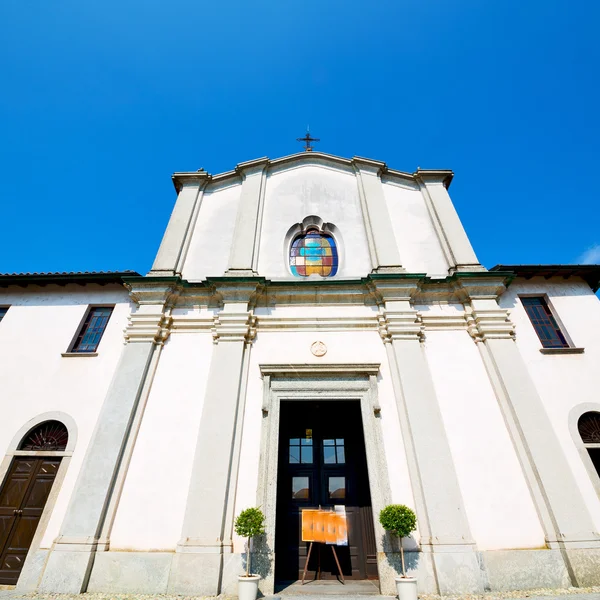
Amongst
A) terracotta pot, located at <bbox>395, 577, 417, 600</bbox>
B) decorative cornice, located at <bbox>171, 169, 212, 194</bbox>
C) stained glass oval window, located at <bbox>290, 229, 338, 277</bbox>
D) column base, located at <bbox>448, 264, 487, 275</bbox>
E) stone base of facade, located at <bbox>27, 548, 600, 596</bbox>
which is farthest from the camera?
decorative cornice, located at <bbox>171, 169, 212, 194</bbox>

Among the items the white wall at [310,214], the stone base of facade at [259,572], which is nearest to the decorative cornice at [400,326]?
the white wall at [310,214]

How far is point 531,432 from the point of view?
7844mm

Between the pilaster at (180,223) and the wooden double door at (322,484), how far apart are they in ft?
19.6

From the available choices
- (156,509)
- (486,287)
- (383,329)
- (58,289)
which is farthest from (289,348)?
(58,289)

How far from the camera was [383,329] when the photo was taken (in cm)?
945

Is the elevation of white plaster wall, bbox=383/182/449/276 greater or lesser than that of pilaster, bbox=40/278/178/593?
greater

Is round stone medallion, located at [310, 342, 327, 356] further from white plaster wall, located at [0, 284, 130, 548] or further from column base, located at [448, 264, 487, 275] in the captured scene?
white plaster wall, located at [0, 284, 130, 548]

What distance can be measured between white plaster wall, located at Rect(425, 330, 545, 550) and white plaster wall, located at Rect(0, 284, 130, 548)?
910 cm

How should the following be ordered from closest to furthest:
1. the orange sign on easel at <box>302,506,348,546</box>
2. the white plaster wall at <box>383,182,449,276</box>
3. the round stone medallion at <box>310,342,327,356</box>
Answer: the orange sign on easel at <box>302,506,348,546</box> < the round stone medallion at <box>310,342,327,356</box> < the white plaster wall at <box>383,182,449,276</box>

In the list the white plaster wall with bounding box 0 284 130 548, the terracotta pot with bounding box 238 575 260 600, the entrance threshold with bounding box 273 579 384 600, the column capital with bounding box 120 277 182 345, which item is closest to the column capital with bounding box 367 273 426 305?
the column capital with bounding box 120 277 182 345

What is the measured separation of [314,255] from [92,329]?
7.60m

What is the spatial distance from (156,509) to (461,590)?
6466 mm

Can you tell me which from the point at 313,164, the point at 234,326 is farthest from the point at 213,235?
the point at 313,164

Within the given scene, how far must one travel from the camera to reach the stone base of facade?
642cm
